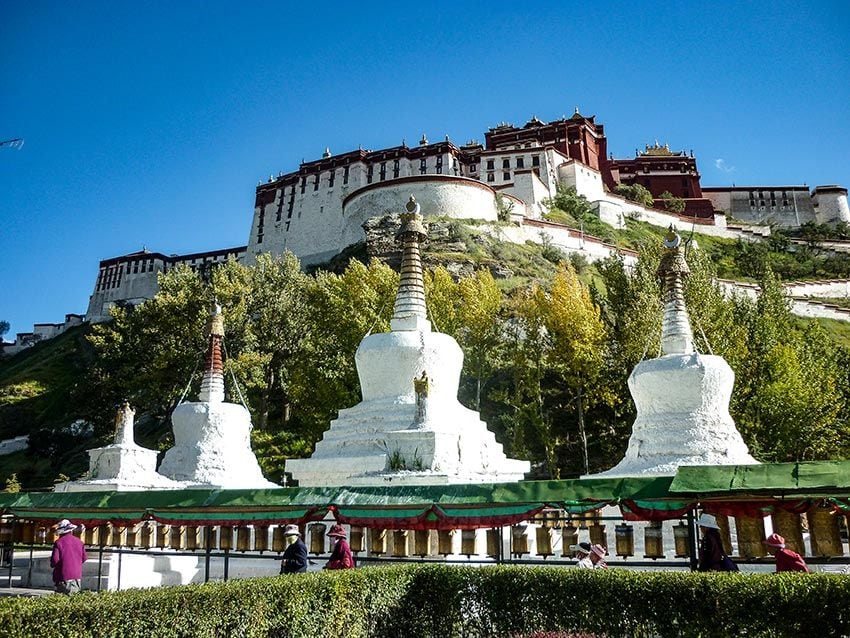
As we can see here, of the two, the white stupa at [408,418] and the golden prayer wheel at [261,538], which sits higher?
the white stupa at [408,418]

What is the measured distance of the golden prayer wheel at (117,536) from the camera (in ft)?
42.5

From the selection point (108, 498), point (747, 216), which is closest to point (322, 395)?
point (108, 498)

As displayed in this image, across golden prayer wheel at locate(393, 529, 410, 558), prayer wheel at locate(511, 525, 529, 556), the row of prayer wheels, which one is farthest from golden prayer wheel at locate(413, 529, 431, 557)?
prayer wheel at locate(511, 525, 529, 556)

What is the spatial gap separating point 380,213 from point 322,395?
32.2m

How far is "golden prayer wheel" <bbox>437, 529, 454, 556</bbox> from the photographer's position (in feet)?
33.5

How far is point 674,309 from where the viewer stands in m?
16.8

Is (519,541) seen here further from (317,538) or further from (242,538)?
(242,538)

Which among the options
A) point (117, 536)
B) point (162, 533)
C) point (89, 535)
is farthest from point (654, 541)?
point (89, 535)

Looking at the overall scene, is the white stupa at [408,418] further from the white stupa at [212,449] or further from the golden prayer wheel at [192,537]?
the golden prayer wheel at [192,537]

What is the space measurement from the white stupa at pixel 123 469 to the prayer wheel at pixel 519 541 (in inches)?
405

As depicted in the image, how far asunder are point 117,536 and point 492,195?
50491 millimetres

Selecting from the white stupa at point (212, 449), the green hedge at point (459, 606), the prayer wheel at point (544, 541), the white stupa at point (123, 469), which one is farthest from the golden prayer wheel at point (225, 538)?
the white stupa at point (212, 449)

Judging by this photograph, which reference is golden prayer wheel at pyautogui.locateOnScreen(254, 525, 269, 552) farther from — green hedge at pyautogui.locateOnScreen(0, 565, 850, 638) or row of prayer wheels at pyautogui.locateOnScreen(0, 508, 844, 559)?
green hedge at pyautogui.locateOnScreen(0, 565, 850, 638)

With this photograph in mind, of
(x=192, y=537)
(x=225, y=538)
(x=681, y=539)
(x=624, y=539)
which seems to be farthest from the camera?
(x=192, y=537)
